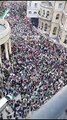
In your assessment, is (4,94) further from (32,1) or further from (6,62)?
(32,1)

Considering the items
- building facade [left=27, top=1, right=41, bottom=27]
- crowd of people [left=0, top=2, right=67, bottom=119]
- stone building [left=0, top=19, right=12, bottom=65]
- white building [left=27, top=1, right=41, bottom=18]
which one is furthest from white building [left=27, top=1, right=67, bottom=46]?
stone building [left=0, top=19, right=12, bottom=65]

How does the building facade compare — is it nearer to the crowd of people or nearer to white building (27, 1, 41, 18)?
white building (27, 1, 41, 18)

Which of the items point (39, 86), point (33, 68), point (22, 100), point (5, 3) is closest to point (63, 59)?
point (33, 68)

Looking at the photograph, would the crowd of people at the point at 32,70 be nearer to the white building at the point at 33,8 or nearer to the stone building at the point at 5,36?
the stone building at the point at 5,36

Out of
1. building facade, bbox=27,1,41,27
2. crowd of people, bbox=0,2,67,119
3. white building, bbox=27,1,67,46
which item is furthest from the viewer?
building facade, bbox=27,1,41,27

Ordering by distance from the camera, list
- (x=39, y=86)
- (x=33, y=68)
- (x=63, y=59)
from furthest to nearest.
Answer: (x=63, y=59), (x=33, y=68), (x=39, y=86)

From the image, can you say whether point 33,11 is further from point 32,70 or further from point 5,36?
point 32,70
